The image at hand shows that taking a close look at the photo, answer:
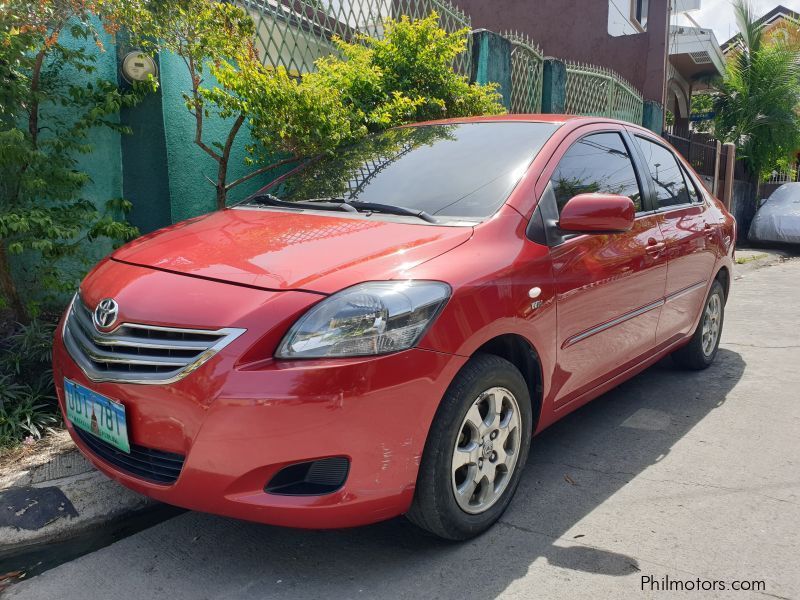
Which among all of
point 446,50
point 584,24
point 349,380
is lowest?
point 349,380

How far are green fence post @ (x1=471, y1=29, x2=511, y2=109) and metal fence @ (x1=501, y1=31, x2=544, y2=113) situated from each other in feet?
1.08

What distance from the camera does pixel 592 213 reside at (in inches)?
113

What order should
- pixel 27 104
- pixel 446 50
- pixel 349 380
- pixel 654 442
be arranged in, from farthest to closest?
pixel 446 50 < pixel 27 104 < pixel 654 442 < pixel 349 380

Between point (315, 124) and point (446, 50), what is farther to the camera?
point (446, 50)

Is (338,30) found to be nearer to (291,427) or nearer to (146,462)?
(146,462)

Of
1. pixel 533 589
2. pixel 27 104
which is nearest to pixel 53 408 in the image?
pixel 27 104

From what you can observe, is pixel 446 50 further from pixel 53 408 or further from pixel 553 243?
pixel 53 408

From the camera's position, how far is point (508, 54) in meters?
8.09

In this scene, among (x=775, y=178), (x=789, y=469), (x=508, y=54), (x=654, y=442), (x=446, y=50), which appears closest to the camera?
(x=789, y=469)

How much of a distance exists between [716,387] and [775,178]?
22.4m

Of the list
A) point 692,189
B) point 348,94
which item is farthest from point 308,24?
point 692,189

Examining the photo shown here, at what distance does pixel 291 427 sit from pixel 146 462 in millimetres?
581

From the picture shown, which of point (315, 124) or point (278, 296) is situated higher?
point (315, 124)

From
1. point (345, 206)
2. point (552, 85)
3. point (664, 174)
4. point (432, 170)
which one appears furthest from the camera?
point (552, 85)
